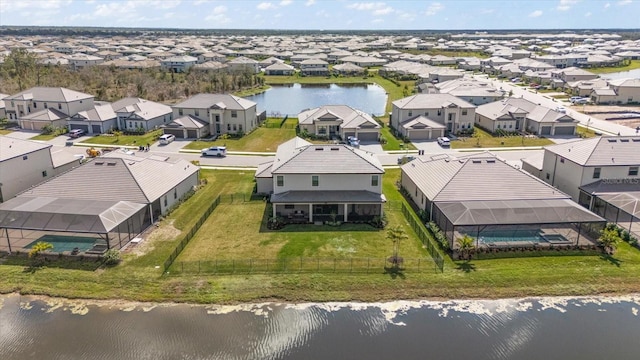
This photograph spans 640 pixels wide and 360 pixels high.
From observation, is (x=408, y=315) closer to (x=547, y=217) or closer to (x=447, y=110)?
(x=547, y=217)

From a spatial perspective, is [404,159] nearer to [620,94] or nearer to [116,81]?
[620,94]

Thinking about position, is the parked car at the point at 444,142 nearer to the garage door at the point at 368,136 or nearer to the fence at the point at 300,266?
the garage door at the point at 368,136

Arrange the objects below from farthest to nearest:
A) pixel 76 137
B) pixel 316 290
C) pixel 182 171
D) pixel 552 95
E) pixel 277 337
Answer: pixel 552 95, pixel 76 137, pixel 182 171, pixel 316 290, pixel 277 337

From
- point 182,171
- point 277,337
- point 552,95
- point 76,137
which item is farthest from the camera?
point 552,95

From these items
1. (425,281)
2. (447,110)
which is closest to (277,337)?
(425,281)

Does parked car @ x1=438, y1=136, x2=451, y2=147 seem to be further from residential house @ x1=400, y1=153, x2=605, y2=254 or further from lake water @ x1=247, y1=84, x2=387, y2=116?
lake water @ x1=247, y1=84, x2=387, y2=116

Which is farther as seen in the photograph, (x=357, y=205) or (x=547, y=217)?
(x=357, y=205)
